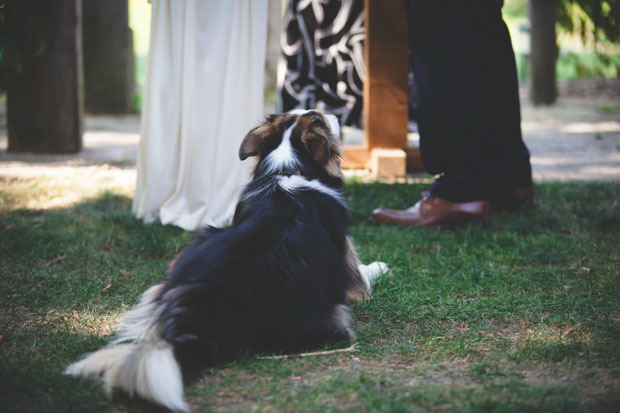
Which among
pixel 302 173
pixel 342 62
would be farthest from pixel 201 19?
pixel 342 62

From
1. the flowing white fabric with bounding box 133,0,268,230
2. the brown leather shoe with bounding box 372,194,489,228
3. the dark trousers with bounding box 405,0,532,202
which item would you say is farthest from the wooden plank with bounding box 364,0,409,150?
the flowing white fabric with bounding box 133,0,268,230

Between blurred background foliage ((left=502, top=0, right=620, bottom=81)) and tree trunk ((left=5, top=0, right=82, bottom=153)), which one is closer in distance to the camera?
tree trunk ((left=5, top=0, right=82, bottom=153))

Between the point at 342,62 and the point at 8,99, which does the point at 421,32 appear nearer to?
the point at 342,62

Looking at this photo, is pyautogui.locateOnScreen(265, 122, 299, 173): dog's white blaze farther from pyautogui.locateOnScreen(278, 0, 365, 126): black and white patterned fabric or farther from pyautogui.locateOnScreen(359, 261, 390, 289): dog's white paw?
pyautogui.locateOnScreen(278, 0, 365, 126): black and white patterned fabric

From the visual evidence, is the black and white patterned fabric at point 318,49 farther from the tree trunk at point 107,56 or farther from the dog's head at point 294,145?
the tree trunk at point 107,56

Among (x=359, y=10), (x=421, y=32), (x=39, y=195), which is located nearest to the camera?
(x=421, y=32)

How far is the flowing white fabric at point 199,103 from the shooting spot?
3.27 m

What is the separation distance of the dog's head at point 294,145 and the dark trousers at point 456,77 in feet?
3.65

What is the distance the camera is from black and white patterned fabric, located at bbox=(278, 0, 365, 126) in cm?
483

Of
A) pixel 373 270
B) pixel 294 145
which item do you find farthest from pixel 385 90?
pixel 294 145

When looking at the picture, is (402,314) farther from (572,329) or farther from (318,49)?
(318,49)

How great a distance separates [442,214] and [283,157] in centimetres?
145

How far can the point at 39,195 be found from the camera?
155 inches

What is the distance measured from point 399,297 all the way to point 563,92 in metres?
10.1
